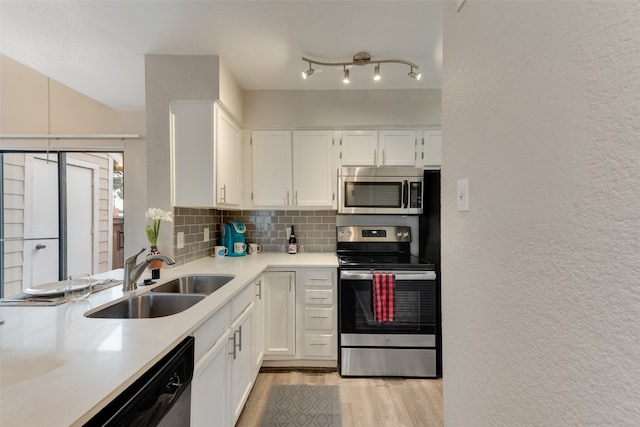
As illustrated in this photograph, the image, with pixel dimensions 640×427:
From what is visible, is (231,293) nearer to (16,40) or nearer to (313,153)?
(313,153)

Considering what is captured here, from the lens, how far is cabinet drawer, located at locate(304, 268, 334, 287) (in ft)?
7.77

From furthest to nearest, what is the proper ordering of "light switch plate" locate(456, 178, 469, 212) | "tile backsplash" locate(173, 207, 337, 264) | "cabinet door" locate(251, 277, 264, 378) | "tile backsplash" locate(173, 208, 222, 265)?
"tile backsplash" locate(173, 207, 337, 264), "tile backsplash" locate(173, 208, 222, 265), "cabinet door" locate(251, 277, 264, 378), "light switch plate" locate(456, 178, 469, 212)

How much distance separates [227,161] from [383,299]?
67.6 inches

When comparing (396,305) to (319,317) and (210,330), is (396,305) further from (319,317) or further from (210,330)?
(210,330)

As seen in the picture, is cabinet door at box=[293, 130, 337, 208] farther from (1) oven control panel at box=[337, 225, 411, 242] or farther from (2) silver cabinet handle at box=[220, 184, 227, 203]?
(2) silver cabinet handle at box=[220, 184, 227, 203]

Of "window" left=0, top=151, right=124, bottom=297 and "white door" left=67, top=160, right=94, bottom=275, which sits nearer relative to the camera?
"window" left=0, top=151, right=124, bottom=297

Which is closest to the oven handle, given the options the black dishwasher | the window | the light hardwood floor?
the light hardwood floor

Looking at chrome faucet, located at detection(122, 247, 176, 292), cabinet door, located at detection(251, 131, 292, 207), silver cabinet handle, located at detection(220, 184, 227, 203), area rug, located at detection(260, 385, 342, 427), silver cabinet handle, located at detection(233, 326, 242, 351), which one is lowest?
area rug, located at detection(260, 385, 342, 427)

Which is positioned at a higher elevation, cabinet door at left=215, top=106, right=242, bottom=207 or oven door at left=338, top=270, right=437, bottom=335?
cabinet door at left=215, top=106, right=242, bottom=207

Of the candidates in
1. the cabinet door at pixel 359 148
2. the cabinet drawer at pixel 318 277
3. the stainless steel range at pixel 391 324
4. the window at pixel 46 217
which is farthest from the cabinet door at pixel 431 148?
the window at pixel 46 217

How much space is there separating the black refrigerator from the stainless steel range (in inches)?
1.8

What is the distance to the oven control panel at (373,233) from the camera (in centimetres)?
290

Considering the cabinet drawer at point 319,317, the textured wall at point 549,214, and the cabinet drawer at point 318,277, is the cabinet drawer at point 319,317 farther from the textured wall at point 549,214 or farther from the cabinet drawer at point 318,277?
the textured wall at point 549,214

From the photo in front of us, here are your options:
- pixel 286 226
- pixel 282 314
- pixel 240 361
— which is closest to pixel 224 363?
pixel 240 361
